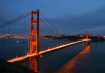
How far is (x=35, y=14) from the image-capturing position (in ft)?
80.2

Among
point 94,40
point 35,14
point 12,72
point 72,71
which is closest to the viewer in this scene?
point 12,72

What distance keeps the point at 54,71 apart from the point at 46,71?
789mm

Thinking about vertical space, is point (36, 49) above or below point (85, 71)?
above

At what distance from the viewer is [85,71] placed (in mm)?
26859

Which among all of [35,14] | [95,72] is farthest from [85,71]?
[35,14]

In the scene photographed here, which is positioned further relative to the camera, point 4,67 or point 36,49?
point 36,49

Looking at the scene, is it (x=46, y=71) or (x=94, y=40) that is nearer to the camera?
(x=46, y=71)

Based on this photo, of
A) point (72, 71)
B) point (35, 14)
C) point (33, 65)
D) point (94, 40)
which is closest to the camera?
point (33, 65)

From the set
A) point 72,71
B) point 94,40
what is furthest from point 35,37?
point 94,40

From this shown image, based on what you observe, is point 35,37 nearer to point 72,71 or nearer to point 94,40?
point 72,71

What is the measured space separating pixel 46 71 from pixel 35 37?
363cm

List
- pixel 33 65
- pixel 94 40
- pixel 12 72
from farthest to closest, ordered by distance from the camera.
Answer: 1. pixel 94 40
2. pixel 33 65
3. pixel 12 72

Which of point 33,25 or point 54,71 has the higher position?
point 33,25

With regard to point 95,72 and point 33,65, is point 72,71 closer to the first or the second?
point 95,72
